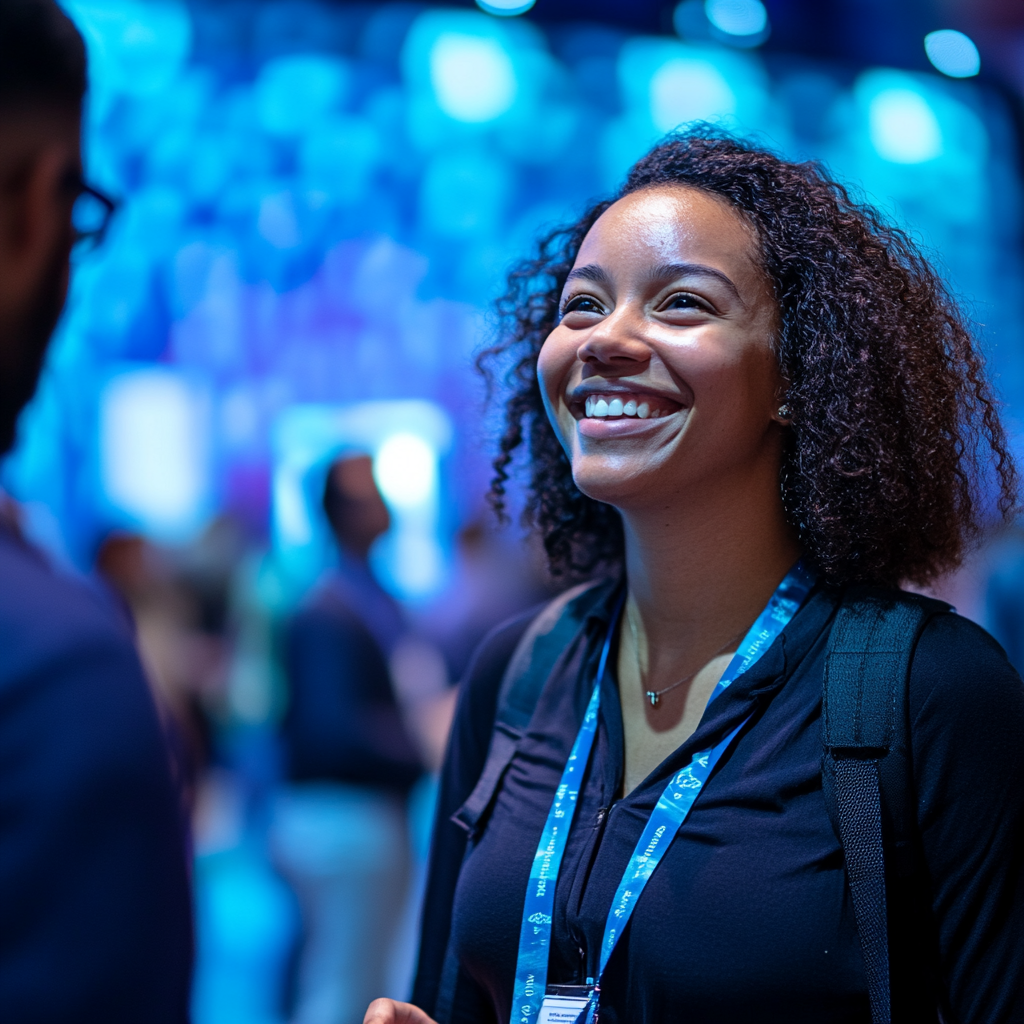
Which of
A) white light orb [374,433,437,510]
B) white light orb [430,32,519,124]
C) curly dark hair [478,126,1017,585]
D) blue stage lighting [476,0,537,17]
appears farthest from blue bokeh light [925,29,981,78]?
curly dark hair [478,126,1017,585]

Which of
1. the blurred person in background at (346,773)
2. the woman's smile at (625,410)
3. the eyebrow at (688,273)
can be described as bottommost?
the blurred person in background at (346,773)

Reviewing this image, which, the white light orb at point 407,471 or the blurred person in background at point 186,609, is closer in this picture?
the blurred person in background at point 186,609

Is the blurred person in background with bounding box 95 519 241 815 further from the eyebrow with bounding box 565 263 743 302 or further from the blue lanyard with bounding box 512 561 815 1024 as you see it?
the eyebrow with bounding box 565 263 743 302

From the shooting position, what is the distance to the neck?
4.75 ft

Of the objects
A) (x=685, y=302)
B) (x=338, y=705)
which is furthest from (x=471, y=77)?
(x=685, y=302)

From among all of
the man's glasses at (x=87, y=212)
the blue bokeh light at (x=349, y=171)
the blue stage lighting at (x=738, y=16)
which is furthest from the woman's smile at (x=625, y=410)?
the blue stage lighting at (x=738, y=16)

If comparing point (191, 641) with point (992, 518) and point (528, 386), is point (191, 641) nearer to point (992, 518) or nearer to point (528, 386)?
point (528, 386)

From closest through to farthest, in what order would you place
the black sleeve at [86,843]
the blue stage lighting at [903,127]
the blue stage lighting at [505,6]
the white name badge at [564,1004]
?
the black sleeve at [86,843] < the white name badge at [564,1004] < the blue stage lighting at [505,6] < the blue stage lighting at [903,127]

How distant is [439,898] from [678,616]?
2.05ft

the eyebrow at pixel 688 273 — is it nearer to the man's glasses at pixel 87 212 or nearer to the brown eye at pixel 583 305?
the brown eye at pixel 583 305

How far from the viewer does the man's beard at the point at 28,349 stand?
1.04m

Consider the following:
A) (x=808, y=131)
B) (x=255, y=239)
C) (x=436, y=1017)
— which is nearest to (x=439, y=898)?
(x=436, y=1017)

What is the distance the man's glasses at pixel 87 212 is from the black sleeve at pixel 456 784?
3.04 feet

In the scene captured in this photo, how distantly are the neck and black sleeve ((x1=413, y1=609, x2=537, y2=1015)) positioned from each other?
1.04ft
